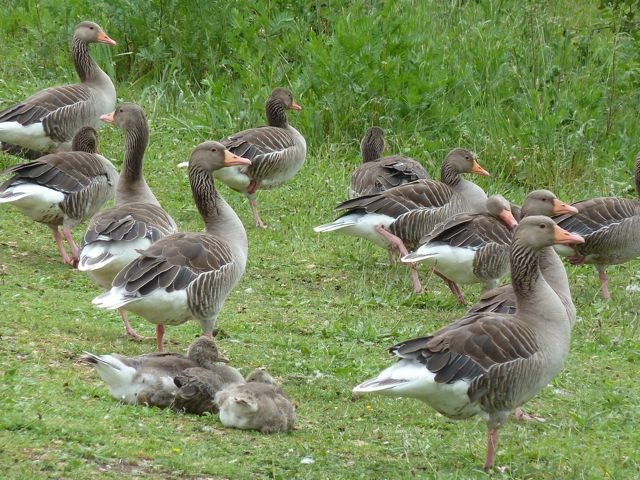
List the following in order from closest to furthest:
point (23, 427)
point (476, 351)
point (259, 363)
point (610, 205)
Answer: point (23, 427), point (476, 351), point (259, 363), point (610, 205)

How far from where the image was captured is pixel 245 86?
16922 mm

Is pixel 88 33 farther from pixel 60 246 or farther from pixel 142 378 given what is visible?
pixel 142 378

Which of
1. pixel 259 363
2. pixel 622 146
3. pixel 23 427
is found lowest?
pixel 622 146

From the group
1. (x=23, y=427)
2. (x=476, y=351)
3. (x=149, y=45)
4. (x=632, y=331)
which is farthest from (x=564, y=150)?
(x=23, y=427)

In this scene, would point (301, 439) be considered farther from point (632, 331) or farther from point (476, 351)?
point (632, 331)

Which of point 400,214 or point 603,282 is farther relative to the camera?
point 603,282

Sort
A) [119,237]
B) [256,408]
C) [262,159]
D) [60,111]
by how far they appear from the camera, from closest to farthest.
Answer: [256,408], [119,237], [262,159], [60,111]

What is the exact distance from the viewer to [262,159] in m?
13.5

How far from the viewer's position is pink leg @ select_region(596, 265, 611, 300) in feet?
39.3

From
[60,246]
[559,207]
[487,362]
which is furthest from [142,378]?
[60,246]

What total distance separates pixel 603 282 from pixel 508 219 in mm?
1915

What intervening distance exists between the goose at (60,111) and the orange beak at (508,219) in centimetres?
609

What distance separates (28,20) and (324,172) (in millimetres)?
6470

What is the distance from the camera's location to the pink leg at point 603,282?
472 inches
